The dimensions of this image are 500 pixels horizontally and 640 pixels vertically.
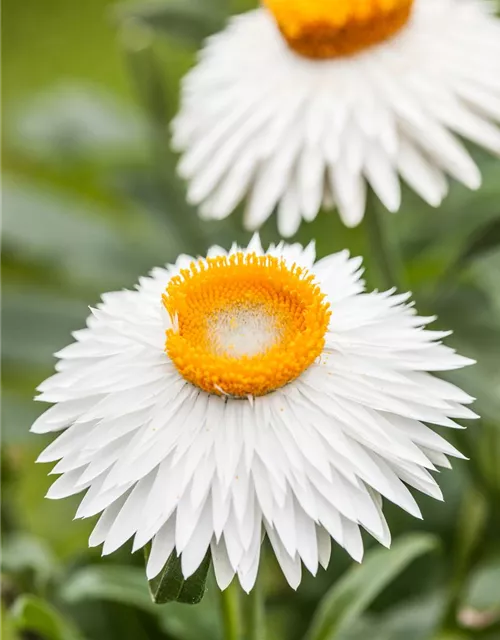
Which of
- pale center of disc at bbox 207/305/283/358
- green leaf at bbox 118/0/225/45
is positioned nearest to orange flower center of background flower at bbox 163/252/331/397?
pale center of disc at bbox 207/305/283/358

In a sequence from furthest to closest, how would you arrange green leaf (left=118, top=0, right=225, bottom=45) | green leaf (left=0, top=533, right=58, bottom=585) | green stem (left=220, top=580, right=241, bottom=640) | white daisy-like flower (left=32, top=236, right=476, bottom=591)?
1. green leaf (left=118, top=0, right=225, bottom=45)
2. green leaf (left=0, top=533, right=58, bottom=585)
3. green stem (left=220, top=580, right=241, bottom=640)
4. white daisy-like flower (left=32, top=236, right=476, bottom=591)

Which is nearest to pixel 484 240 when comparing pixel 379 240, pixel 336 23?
pixel 379 240

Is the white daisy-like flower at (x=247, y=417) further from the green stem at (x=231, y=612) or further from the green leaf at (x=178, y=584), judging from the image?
the green stem at (x=231, y=612)

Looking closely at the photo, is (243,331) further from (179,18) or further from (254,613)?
(179,18)

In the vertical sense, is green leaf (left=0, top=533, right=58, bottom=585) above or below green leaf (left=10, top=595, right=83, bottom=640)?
above

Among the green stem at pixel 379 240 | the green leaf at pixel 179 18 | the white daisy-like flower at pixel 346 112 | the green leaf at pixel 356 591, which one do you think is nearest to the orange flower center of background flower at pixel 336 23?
the white daisy-like flower at pixel 346 112

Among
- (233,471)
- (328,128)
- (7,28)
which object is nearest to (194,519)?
(233,471)

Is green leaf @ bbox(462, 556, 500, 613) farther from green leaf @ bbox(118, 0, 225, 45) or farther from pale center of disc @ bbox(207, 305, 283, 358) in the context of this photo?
green leaf @ bbox(118, 0, 225, 45)
